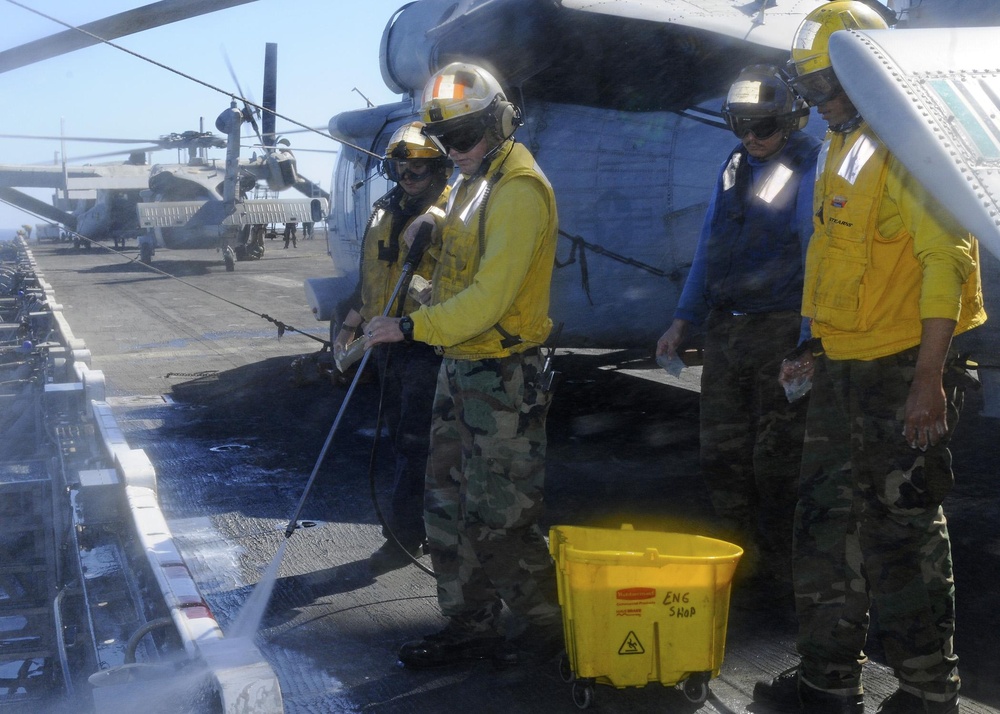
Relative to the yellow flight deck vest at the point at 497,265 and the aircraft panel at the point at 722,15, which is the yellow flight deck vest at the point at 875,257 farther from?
the aircraft panel at the point at 722,15

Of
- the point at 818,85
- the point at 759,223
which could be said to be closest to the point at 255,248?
the point at 759,223

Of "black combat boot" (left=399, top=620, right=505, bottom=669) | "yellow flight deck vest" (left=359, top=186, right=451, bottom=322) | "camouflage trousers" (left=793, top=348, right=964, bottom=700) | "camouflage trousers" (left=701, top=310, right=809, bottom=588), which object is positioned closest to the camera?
"camouflage trousers" (left=793, top=348, right=964, bottom=700)

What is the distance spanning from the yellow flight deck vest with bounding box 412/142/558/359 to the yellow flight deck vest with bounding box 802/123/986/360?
0.94m

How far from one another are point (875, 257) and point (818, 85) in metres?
0.60

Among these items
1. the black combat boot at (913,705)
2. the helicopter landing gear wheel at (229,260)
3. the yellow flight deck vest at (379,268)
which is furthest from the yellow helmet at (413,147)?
the helicopter landing gear wheel at (229,260)

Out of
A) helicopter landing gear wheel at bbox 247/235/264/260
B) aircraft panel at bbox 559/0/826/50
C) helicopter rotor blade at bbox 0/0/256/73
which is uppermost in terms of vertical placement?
aircraft panel at bbox 559/0/826/50

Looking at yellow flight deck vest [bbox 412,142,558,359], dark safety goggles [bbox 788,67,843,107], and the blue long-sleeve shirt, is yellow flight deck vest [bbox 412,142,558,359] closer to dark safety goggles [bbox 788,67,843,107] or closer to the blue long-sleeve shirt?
dark safety goggles [bbox 788,67,843,107]

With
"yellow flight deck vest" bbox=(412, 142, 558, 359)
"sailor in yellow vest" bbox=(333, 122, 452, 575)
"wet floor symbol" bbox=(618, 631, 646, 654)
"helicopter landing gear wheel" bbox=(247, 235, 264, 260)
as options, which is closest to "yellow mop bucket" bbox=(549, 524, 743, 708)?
"wet floor symbol" bbox=(618, 631, 646, 654)

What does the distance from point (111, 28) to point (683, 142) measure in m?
3.29

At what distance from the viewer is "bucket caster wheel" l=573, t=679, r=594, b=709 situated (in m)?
3.33

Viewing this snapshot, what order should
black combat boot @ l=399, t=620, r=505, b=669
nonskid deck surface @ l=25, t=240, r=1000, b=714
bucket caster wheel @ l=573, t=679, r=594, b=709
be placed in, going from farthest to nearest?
1. black combat boot @ l=399, t=620, r=505, b=669
2. nonskid deck surface @ l=25, t=240, r=1000, b=714
3. bucket caster wheel @ l=573, t=679, r=594, b=709

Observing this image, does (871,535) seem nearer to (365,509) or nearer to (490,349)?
(490,349)

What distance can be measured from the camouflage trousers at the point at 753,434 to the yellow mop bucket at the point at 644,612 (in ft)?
3.21

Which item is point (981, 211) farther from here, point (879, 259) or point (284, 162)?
point (284, 162)
